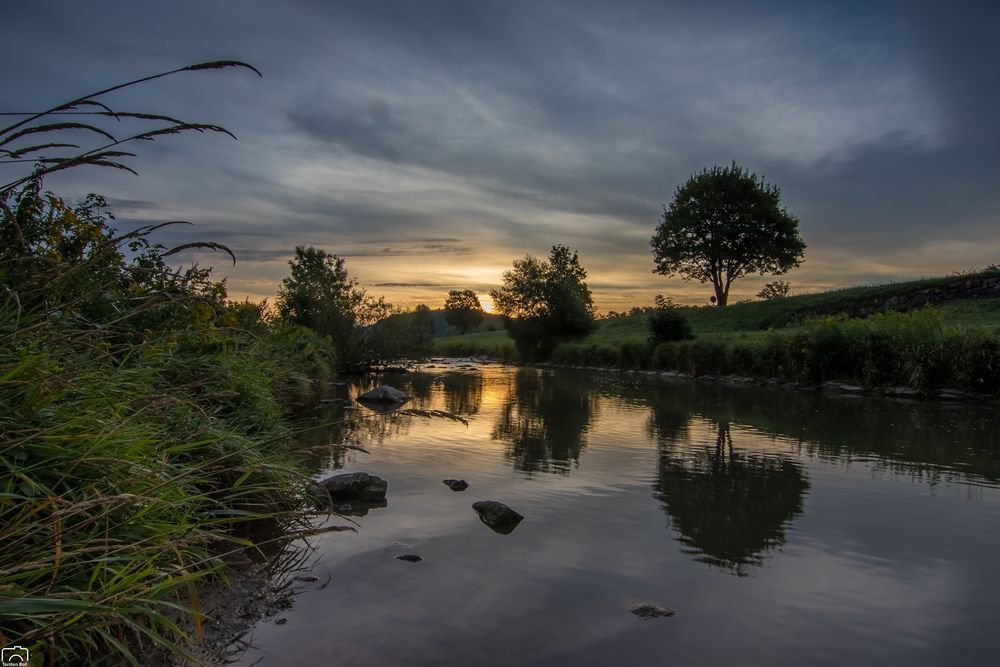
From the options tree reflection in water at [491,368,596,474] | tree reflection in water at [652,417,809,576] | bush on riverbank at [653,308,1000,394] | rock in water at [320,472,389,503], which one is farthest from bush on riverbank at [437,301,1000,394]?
rock in water at [320,472,389,503]

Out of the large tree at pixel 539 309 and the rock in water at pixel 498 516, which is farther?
the large tree at pixel 539 309

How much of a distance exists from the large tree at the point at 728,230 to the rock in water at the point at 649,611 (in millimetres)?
49253

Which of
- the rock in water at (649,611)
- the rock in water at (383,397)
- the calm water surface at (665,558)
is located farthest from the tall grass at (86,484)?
the rock in water at (383,397)

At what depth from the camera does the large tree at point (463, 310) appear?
405 feet

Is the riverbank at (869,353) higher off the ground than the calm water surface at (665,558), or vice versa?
the riverbank at (869,353)

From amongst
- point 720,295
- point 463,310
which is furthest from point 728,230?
point 463,310

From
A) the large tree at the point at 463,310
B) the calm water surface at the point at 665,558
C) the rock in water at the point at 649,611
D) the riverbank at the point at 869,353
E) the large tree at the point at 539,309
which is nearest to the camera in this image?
the calm water surface at the point at 665,558

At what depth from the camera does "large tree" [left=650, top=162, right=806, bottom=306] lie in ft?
161

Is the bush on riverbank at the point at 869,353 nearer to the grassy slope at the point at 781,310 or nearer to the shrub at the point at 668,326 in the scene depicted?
the shrub at the point at 668,326

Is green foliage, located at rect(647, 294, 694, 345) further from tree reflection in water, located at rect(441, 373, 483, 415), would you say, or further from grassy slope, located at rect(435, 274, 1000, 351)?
tree reflection in water, located at rect(441, 373, 483, 415)

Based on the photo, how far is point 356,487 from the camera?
20.9 ft

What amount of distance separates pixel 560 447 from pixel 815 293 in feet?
140

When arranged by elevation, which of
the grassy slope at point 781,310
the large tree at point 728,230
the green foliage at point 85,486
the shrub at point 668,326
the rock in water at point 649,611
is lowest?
the rock in water at point 649,611

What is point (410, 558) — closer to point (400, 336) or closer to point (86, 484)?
point (86, 484)
